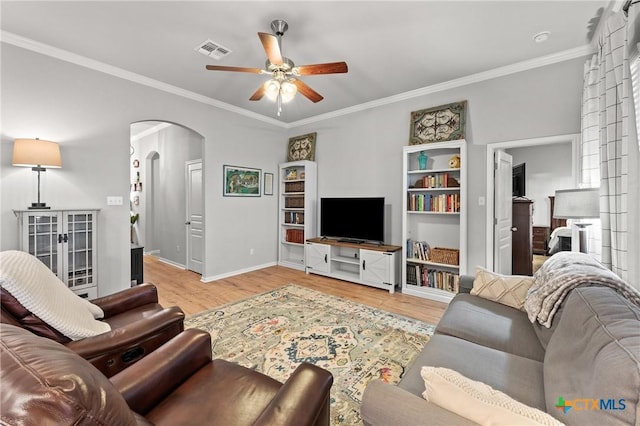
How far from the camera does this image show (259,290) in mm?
3949

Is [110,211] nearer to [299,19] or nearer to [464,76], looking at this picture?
[299,19]

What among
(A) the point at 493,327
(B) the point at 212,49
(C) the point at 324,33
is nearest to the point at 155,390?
(A) the point at 493,327

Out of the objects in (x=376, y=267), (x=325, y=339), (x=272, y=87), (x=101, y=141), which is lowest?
(x=325, y=339)

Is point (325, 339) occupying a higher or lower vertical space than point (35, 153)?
lower

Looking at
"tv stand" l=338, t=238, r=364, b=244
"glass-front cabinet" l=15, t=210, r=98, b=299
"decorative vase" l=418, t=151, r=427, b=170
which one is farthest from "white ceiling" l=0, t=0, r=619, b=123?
"tv stand" l=338, t=238, r=364, b=244

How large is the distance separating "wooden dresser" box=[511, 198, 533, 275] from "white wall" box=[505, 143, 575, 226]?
9.41 feet

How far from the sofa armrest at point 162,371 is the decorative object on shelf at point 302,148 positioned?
4238 mm

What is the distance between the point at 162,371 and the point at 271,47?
7.25 feet

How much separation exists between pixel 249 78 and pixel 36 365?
143 inches

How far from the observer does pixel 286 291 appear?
3.85 m

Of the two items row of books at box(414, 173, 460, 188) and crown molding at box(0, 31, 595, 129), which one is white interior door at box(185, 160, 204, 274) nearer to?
crown molding at box(0, 31, 595, 129)

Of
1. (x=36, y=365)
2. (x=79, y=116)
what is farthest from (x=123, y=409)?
(x=79, y=116)

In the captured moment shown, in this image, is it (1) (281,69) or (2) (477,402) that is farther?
(1) (281,69)

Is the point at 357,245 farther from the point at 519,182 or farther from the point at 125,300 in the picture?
the point at 519,182
